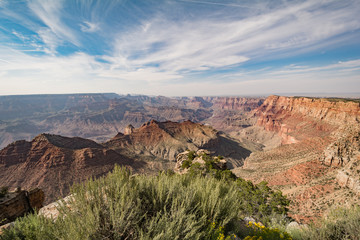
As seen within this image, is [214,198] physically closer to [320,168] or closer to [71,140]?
[320,168]

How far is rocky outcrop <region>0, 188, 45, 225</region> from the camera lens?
12941mm

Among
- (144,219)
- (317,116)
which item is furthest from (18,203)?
(317,116)

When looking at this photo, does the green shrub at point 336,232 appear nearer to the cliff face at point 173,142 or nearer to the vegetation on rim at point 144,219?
the vegetation on rim at point 144,219

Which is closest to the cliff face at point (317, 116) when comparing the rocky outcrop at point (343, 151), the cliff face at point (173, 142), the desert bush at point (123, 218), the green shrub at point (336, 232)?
the cliff face at point (173, 142)

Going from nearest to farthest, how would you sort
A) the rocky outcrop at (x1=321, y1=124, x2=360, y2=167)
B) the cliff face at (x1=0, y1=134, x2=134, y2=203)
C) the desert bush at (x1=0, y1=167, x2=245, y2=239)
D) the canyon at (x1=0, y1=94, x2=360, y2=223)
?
1. the desert bush at (x1=0, y1=167, x2=245, y2=239)
2. the canyon at (x1=0, y1=94, x2=360, y2=223)
3. the rocky outcrop at (x1=321, y1=124, x2=360, y2=167)
4. the cliff face at (x1=0, y1=134, x2=134, y2=203)

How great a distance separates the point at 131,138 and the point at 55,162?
52.2 meters

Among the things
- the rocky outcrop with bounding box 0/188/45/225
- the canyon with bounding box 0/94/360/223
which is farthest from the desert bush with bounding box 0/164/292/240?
the canyon with bounding box 0/94/360/223

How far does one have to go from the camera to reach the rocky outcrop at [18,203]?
12941mm

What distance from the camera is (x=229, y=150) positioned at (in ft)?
385

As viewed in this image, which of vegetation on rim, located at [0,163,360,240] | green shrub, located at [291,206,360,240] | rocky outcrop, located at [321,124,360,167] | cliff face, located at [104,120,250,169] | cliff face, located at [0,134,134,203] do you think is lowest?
cliff face, located at [104,120,250,169]

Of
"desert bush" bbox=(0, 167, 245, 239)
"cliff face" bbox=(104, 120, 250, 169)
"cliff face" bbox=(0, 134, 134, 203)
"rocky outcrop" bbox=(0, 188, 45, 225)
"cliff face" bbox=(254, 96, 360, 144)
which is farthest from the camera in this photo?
"cliff face" bbox=(104, 120, 250, 169)

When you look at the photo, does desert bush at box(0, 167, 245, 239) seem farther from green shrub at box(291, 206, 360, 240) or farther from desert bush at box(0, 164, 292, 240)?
green shrub at box(291, 206, 360, 240)

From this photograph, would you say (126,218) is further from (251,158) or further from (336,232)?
(251,158)

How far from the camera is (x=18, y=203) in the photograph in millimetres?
14359
